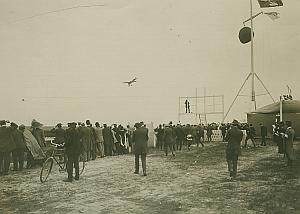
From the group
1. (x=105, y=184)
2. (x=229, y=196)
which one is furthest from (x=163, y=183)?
(x=229, y=196)

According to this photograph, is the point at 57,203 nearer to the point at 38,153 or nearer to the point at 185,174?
the point at 185,174

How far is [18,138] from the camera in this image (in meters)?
14.5

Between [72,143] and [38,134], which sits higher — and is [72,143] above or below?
below

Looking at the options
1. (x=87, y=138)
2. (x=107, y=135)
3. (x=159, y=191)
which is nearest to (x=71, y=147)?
(x=159, y=191)

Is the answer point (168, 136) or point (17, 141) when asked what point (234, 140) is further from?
point (168, 136)

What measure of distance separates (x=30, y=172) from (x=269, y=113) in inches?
877

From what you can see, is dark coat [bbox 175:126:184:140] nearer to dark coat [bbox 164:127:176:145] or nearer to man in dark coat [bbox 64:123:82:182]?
dark coat [bbox 164:127:176:145]

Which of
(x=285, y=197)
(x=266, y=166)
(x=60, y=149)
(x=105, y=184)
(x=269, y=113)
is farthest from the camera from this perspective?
(x=269, y=113)

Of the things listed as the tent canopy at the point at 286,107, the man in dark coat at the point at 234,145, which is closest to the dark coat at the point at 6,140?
the man in dark coat at the point at 234,145

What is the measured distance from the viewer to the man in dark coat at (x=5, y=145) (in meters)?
13.9

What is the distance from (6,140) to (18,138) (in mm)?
503

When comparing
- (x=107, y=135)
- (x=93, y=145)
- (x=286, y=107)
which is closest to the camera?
(x=93, y=145)

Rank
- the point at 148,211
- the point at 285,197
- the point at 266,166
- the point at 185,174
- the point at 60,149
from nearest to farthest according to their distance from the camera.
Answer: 1. the point at 148,211
2. the point at 285,197
3. the point at 60,149
4. the point at 185,174
5. the point at 266,166

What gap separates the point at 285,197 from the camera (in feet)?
30.2
